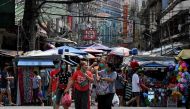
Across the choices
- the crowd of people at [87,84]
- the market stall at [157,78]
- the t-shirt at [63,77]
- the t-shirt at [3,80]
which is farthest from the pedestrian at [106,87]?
the t-shirt at [3,80]

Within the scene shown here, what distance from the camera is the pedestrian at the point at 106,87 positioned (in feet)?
41.1

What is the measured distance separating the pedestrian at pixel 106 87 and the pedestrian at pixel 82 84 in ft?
1.06

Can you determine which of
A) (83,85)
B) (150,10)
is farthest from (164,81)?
(150,10)

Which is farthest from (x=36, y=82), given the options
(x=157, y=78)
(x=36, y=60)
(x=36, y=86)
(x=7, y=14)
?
(x=7, y=14)

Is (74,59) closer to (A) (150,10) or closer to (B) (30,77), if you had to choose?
(B) (30,77)

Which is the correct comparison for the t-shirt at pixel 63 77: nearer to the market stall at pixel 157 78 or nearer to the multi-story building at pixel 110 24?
the market stall at pixel 157 78

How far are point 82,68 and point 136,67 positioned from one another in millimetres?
7148

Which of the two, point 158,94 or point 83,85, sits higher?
point 83,85

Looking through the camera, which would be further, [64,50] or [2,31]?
[2,31]

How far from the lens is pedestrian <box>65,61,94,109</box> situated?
12438mm

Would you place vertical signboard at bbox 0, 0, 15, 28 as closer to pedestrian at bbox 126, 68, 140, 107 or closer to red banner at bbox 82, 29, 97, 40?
pedestrian at bbox 126, 68, 140, 107

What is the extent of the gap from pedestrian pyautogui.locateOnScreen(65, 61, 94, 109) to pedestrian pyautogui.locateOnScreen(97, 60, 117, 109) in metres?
0.32

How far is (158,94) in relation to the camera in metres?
20.2

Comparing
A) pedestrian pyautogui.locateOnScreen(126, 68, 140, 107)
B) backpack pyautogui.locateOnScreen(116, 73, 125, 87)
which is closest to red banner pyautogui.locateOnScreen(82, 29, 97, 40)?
backpack pyautogui.locateOnScreen(116, 73, 125, 87)
